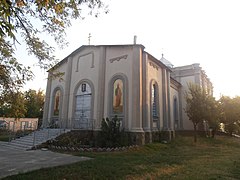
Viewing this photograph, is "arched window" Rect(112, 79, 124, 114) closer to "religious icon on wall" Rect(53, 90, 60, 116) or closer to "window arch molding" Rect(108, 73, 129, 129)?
"window arch molding" Rect(108, 73, 129, 129)

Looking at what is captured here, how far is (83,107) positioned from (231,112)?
60.9 feet

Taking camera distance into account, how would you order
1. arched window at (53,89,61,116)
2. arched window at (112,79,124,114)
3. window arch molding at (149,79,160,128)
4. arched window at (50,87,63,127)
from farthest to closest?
arched window at (53,89,61,116)
arched window at (50,87,63,127)
window arch molding at (149,79,160,128)
arched window at (112,79,124,114)

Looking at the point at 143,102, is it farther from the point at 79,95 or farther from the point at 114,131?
the point at 79,95

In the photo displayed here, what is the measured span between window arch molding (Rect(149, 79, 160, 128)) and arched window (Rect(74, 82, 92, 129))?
17.7 ft

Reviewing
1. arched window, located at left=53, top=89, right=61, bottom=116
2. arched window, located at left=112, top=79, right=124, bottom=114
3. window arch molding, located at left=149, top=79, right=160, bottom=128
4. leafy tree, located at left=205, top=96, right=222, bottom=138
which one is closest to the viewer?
arched window, located at left=112, top=79, right=124, bottom=114

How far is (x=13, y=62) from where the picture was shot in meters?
5.80

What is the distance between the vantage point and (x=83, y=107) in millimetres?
16406

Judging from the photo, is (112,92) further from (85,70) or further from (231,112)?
(231,112)

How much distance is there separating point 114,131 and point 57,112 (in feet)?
25.7

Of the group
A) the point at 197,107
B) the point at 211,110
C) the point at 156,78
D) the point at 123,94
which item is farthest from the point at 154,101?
the point at 211,110

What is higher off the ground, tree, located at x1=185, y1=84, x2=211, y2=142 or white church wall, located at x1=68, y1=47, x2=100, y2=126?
white church wall, located at x1=68, y1=47, x2=100, y2=126

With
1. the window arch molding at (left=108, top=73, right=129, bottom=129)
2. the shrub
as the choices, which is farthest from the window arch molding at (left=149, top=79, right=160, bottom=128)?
the shrub

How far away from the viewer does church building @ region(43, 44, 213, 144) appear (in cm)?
1442

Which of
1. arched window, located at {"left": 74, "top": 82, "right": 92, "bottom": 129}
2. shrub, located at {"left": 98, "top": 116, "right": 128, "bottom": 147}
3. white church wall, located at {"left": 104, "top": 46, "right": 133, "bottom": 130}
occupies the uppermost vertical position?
white church wall, located at {"left": 104, "top": 46, "right": 133, "bottom": 130}
